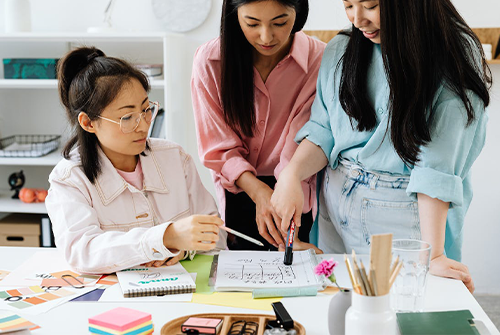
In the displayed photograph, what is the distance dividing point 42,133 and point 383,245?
308cm

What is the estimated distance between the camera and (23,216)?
135 inches

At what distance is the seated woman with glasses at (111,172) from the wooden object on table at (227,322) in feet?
0.99

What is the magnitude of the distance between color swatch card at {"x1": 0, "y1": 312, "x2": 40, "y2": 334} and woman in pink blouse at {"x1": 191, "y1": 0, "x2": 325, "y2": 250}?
0.72 meters

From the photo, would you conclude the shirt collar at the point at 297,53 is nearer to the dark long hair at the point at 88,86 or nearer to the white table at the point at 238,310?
the dark long hair at the point at 88,86

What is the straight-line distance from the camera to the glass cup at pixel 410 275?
1.12m

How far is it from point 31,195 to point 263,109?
1979mm

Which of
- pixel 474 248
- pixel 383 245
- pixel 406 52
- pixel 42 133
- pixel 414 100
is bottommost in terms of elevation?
pixel 474 248

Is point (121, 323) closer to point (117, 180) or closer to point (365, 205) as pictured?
point (117, 180)

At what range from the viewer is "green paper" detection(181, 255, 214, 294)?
4.21ft

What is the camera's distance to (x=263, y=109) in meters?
1.78

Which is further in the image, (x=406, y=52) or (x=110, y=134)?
(x=110, y=134)

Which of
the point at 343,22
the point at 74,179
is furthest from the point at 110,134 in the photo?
the point at 343,22

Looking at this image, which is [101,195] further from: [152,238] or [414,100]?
[414,100]

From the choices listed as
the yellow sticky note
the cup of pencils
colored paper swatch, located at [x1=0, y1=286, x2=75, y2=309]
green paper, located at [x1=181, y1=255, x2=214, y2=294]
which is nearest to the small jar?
the cup of pencils
